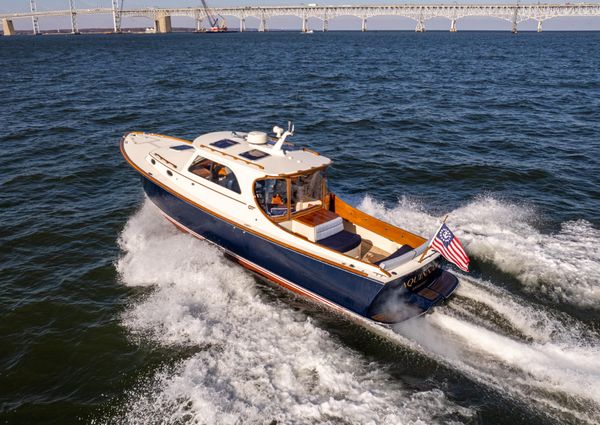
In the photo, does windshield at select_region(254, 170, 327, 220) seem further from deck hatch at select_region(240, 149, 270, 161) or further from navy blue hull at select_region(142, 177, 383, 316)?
navy blue hull at select_region(142, 177, 383, 316)

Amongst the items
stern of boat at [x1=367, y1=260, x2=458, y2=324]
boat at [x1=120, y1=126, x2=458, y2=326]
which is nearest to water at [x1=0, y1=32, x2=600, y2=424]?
stern of boat at [x1=367, y1=260, x2=458, y2=324]

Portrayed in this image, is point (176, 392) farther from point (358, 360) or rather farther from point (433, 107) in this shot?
point (433, 107)

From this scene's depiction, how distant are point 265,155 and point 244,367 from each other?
18.7 feet

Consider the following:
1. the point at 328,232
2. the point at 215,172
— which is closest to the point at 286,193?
the point at 328,232

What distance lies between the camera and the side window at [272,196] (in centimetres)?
1136

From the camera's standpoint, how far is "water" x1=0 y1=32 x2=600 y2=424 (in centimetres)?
818

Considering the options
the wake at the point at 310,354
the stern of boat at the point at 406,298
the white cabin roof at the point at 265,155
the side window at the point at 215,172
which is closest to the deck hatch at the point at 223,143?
the white cabin roof at the point at 265,155

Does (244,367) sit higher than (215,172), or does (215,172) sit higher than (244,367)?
(215,172)

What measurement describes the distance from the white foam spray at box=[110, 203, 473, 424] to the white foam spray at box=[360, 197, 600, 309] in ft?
18.2

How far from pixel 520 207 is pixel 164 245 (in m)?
13.0

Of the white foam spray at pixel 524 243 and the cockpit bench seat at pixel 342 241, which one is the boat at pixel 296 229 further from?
the white foam spray at pixel 524 243

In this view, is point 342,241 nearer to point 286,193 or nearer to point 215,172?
point 286,193

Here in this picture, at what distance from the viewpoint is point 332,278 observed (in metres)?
10.1

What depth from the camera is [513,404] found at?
8.00 meters
